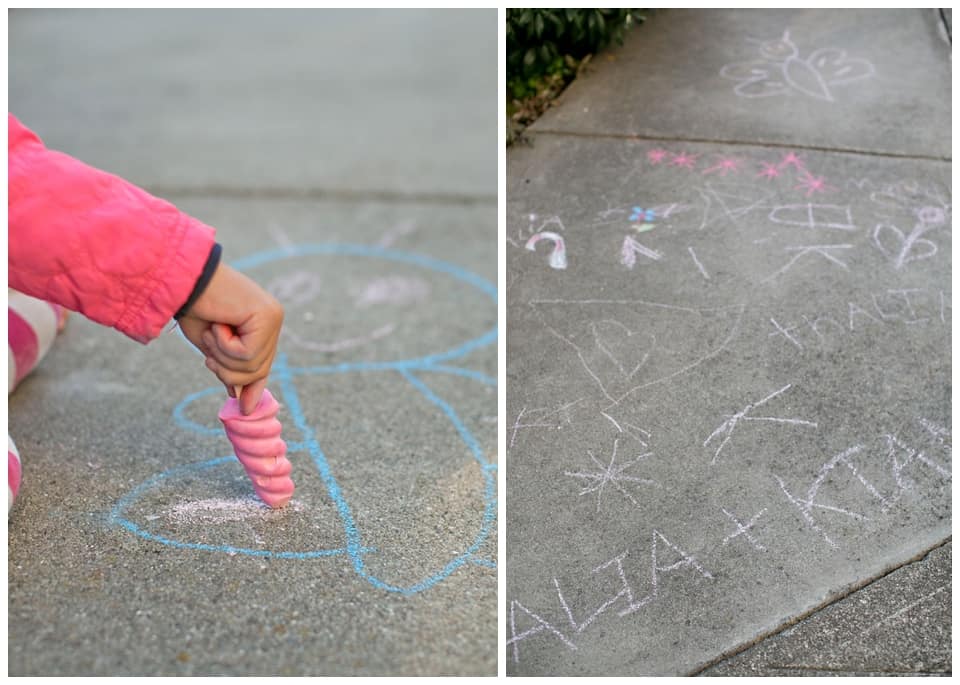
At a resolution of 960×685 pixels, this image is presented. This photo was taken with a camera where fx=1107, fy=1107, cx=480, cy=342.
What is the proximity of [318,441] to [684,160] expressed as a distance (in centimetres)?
159

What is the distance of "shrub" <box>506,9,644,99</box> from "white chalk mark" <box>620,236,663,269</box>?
3.38ft

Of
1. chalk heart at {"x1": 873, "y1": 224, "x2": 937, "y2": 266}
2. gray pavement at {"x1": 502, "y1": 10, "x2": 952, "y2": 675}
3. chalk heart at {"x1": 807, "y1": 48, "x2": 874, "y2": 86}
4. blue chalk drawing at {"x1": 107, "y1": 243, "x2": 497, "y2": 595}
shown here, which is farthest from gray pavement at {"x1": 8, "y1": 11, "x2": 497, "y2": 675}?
chalk heart at {"x1": 807, "y1": 48, "x2": 874, "y2": 86}

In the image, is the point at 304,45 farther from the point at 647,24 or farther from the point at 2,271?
the point at 2,271

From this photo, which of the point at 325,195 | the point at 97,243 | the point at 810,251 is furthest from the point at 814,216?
the point at 97,243

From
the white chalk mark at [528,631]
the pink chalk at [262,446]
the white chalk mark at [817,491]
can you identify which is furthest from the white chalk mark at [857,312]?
the pink chalk at [262,446]

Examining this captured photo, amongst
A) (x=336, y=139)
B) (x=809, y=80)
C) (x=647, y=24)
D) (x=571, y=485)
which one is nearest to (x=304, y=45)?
(x=336, y=139)

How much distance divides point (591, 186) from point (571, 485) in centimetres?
122

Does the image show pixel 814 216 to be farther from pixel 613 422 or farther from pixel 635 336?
pixel 613 422

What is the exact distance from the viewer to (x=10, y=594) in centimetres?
217

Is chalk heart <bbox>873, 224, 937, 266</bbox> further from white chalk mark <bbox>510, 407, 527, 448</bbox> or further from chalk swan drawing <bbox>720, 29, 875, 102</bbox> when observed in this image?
white chalk mark <bbox>510, 407, 527, 448</bbox>

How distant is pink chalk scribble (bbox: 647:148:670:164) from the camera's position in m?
3.62

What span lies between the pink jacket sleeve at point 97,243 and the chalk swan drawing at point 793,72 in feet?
8.49

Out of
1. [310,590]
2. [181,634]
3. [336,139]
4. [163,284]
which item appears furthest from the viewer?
[336,139]

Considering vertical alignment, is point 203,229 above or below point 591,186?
above
